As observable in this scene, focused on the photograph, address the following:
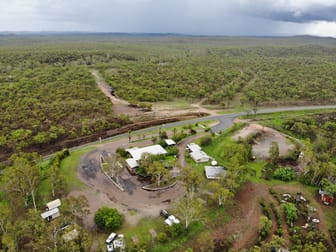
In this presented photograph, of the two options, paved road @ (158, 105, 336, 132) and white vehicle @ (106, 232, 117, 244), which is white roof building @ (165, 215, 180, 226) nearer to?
white vehicle @ (106, 232, 117, 244)

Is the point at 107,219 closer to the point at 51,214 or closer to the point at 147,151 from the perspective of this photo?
the point at 51,214

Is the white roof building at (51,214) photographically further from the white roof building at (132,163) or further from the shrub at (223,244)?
the shrub at (223,244)

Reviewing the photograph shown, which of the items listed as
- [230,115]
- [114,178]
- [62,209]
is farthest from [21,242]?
[230,115]

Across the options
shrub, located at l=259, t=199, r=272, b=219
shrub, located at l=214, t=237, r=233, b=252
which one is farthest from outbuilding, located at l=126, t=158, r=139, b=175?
shrub, located at l=259, t=199, r=272, b=219

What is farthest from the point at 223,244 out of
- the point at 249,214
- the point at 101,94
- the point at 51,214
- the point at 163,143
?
the point at 101,94

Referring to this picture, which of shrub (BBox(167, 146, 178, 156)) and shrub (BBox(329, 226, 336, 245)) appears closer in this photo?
shrub (BBox(329, 226, 336, 245))
